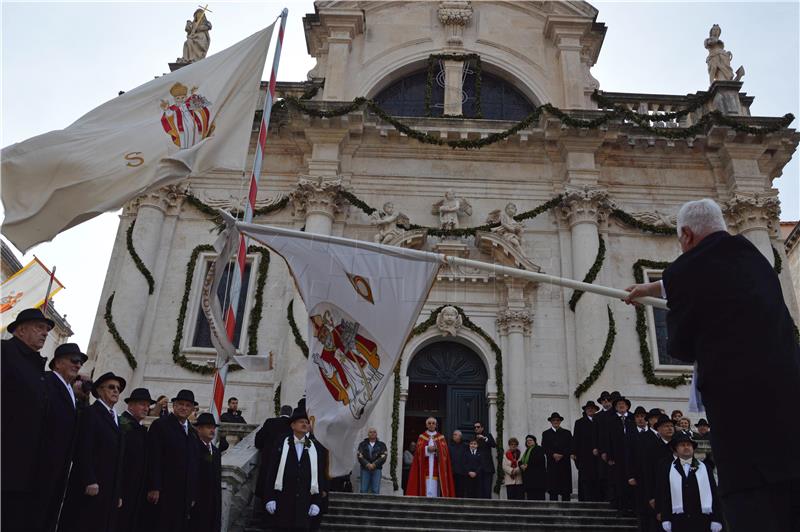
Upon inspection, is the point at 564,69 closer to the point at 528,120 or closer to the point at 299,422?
the point at 528,120

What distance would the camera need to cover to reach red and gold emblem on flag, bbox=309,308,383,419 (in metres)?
6.19

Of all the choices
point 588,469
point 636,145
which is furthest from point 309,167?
point 588,469

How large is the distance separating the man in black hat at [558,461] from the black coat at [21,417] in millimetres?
9620

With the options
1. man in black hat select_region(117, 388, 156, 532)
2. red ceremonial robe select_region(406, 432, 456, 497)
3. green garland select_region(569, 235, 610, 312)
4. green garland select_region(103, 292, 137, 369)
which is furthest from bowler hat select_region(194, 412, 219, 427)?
green garland select_region(569, 235, 610, 312)

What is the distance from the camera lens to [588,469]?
11695 millimetres

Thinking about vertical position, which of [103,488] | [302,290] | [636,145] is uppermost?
[636,145]

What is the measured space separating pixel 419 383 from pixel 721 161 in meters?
10.6

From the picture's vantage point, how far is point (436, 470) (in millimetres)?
13172

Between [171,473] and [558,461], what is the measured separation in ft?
26.0

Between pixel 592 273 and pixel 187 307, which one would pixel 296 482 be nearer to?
pixel 187 307

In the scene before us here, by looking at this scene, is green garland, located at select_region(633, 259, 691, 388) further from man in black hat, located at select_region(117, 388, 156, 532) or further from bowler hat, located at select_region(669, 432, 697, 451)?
man in black hat, located at select_region(117, 388, 156, 532)

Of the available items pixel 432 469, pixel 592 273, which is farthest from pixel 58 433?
pixel 592 273

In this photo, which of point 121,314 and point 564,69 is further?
point 564,69

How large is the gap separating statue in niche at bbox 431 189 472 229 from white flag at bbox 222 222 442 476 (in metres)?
11.2
